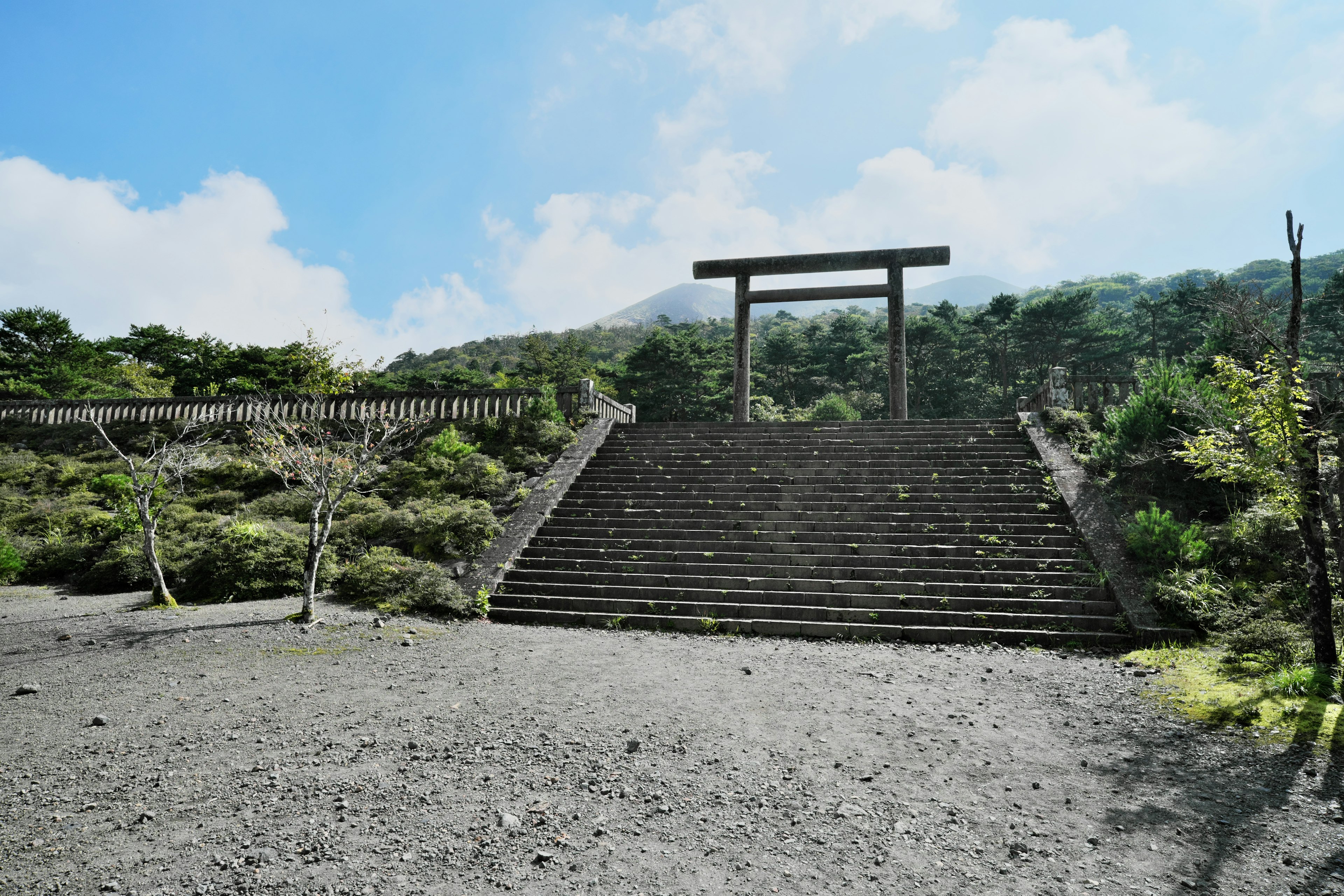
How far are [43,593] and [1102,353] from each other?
4604 centimetres

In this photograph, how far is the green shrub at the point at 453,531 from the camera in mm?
10391

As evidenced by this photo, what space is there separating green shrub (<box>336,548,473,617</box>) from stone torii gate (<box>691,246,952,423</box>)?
930cm

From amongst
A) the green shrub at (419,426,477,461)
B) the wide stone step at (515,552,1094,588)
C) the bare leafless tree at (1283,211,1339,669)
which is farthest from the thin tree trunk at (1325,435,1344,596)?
the green shrub at (419,426,477,461)

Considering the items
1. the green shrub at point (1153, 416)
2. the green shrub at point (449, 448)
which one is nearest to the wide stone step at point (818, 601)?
the green shrub at point (1153, 416)

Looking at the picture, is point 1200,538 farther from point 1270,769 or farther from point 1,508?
point 1,508

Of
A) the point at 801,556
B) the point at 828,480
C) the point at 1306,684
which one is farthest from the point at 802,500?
the point at 1306,684

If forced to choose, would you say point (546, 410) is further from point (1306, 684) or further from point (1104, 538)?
point (1306, 684)

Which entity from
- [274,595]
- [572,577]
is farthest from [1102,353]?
[274,595]

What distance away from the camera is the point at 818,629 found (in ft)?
26.4

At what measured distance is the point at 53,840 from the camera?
340 cm

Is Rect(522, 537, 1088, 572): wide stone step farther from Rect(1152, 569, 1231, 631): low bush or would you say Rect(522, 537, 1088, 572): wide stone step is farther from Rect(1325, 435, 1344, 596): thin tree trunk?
Rect(1325, 435, 1344, 596): thin tree trunk

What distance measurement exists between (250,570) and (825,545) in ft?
28.6

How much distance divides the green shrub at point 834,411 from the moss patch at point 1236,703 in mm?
21151

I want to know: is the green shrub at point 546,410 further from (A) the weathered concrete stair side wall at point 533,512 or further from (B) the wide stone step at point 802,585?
(B) the wide stone step at point 802,585
